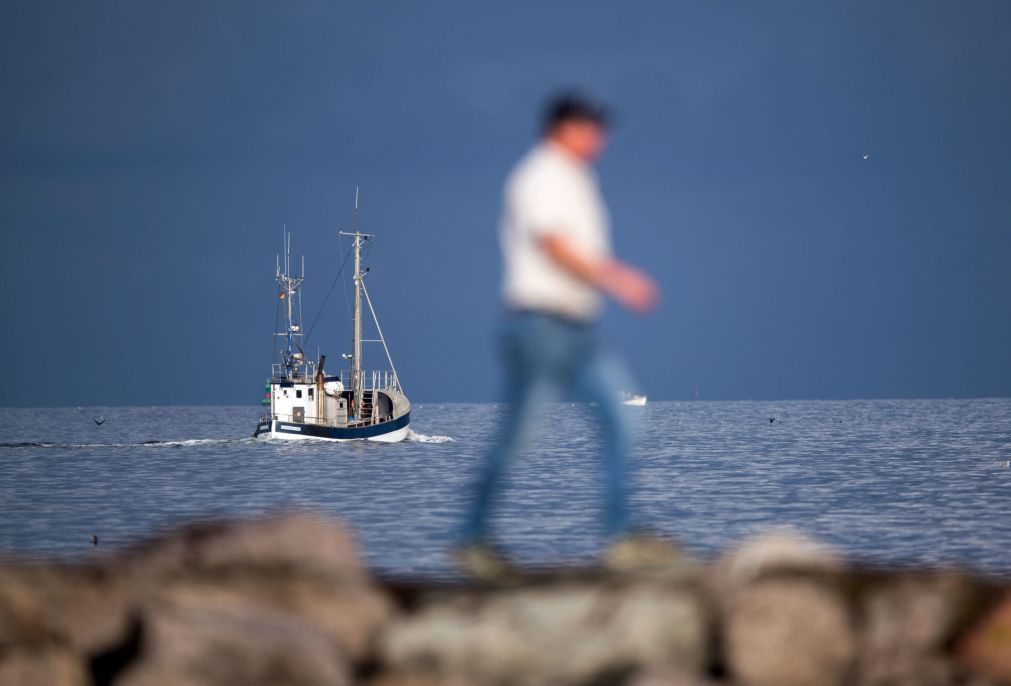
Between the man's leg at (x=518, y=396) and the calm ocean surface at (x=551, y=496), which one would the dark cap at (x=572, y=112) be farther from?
the calm ocean surface at (x=551, y=496)

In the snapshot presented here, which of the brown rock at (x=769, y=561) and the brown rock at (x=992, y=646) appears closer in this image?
the brown rock at (x=992, y=646)

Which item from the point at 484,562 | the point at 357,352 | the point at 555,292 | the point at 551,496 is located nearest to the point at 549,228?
the point at 555,292

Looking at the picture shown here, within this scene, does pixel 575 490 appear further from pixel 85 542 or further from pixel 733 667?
pixel 733 667

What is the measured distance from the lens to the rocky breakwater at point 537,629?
5598mm

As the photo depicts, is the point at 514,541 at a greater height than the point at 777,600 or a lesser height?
lesser

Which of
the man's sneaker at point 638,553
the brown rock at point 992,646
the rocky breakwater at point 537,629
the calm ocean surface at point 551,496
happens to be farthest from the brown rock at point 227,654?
the calm ocean surface at point 551,496

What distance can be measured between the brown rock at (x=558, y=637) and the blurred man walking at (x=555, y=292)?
73 cm

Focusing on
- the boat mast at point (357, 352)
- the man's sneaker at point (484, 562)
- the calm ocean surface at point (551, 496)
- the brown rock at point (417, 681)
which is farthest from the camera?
the boat mast at point (357, 352)

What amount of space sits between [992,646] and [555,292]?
2.59 meters

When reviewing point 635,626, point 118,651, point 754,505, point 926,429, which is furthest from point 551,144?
point 926,429

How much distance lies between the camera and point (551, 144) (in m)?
6.41

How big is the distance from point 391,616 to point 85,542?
24.4 m

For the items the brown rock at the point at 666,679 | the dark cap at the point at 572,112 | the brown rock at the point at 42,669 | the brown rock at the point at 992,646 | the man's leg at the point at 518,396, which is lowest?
the brown rock at the point at 42,669

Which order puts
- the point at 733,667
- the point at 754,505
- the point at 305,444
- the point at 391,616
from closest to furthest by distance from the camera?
the point at 733,667 → the point at 391,616 → the point at 754,505 → the point at 305,444
